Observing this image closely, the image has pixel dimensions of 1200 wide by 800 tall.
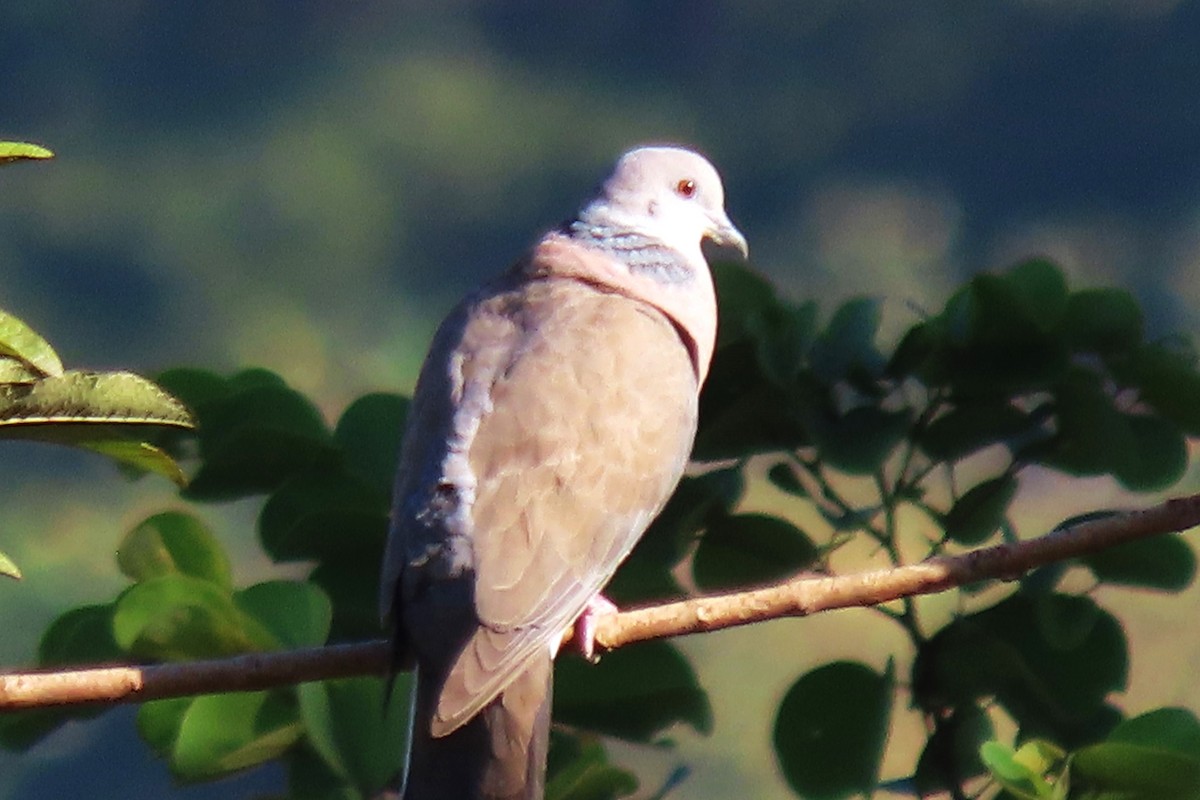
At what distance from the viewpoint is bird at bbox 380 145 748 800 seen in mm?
1394

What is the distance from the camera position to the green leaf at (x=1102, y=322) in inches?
61.9

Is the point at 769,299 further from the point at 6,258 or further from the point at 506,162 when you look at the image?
the point at 6,258

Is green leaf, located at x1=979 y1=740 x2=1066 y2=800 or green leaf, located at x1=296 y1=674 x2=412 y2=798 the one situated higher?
green leaf, located at x1=979 y1=740 x2=1066 y2=800

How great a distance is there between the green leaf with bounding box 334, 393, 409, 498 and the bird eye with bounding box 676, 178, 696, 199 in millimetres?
485

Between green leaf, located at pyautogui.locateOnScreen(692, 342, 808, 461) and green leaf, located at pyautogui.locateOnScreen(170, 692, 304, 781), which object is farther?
green leaf, located at pyautogui.locateOnScreen(692, 342, 808, 461)

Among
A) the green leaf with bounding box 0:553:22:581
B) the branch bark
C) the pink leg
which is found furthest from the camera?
the pink leg

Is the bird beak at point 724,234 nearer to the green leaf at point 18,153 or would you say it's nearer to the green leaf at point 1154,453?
the green leaf at point 1154,453

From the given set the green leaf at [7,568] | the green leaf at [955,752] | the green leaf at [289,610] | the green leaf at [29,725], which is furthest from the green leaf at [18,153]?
the green leaf at [955,752]

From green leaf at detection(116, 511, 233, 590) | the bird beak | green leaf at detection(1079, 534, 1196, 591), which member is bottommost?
green leaf at detection(116, 511, 233, 590)

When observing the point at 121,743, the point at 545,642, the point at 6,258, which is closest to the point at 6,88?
the point at 6,258

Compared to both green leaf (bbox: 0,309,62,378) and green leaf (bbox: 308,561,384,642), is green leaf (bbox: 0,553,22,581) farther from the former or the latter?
green leaf (bbox: 308,561,384,642)

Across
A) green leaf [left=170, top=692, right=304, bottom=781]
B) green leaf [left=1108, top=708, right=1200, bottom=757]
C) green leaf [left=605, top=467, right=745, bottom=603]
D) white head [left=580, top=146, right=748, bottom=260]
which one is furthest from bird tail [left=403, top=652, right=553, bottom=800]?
white head [left=580, top=146, right=748, bottom=260]

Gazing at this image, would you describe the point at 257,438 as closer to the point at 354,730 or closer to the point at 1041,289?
the point at 354,730

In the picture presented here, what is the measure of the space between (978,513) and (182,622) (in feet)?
2.13
